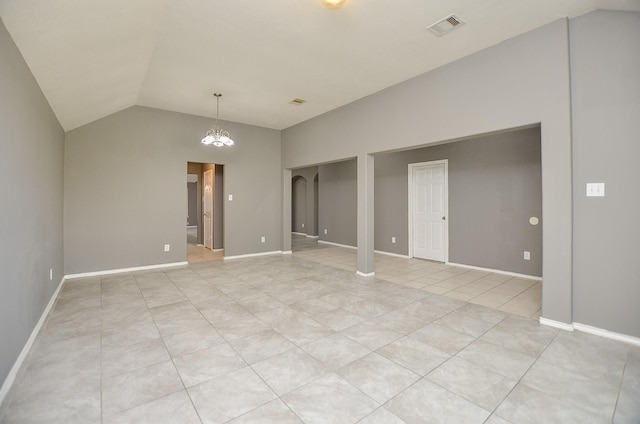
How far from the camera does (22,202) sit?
7.87 feet

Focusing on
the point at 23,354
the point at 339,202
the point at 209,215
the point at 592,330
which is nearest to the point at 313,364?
the point at 23,354

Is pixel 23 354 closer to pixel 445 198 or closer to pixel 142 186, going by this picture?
pixel 142 186

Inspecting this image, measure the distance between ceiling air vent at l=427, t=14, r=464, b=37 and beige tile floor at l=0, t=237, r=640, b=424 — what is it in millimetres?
3010

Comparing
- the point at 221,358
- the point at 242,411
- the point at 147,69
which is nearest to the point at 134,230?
the point at 147,69

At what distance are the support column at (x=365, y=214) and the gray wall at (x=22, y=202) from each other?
13.2 ft

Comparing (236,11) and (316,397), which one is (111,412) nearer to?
(316,397)

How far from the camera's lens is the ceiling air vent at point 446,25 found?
2.84 m

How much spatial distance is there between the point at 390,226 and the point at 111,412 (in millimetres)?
5930

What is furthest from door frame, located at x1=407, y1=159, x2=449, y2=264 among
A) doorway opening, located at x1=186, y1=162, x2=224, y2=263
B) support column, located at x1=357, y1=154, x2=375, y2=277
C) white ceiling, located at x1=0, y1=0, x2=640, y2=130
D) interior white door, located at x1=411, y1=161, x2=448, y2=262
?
doorway opening, located at x1=186, y1=162, x2=224, y2=263

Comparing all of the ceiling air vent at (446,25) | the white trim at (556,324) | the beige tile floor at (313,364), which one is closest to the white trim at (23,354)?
the beige tile floor at (313,364)

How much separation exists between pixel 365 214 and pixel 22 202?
13.4 ft

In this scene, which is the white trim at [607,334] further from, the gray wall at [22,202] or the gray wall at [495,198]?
the gray wall at [22,202]

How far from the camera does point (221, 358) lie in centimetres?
231

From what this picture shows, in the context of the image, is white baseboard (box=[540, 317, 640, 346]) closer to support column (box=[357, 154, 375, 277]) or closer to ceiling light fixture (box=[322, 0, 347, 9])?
support column (box=[357, 154, 375, 277])
